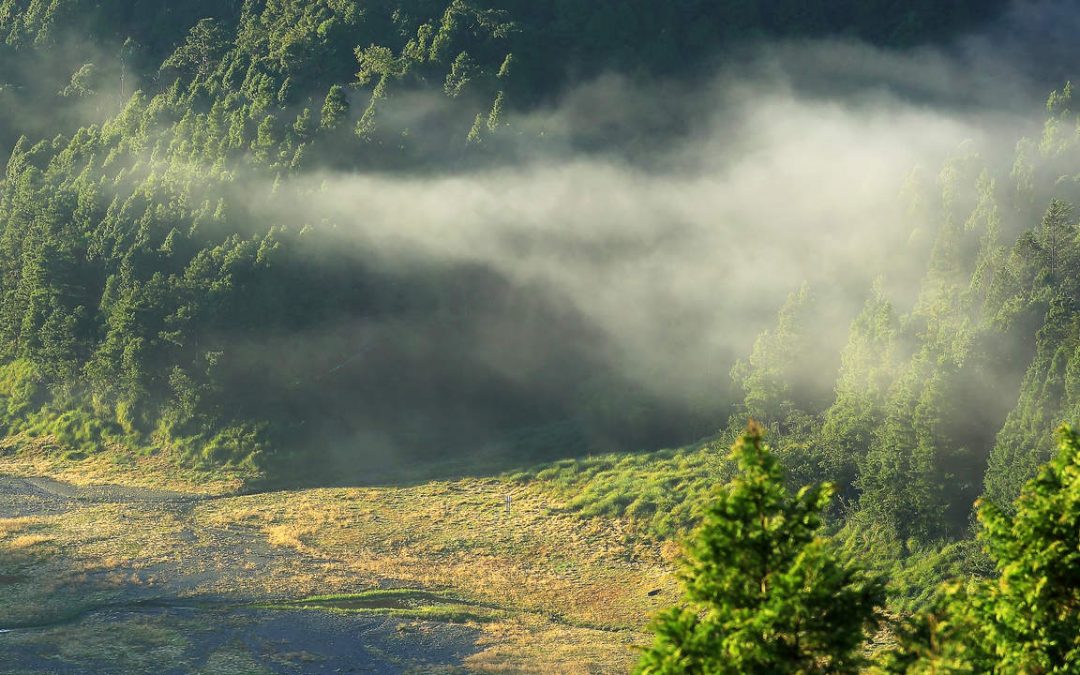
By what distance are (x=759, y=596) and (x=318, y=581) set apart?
4095 centimetres

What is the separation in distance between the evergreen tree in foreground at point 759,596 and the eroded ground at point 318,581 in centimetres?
2711

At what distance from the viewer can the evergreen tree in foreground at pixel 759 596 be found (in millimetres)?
18828

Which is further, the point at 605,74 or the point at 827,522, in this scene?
the point at 605,74

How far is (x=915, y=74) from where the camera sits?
98.4 meters

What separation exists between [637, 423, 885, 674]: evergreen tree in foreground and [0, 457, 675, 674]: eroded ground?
27.1 m

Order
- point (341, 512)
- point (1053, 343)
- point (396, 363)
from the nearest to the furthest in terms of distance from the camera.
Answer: point (1053, 343) → point (341, 512) → point (396, 363)

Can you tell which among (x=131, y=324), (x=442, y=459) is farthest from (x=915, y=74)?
(x=131, y=324)

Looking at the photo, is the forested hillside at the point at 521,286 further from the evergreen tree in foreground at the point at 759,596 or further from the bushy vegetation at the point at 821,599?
the evergreen tree in foreground at the point at 759,596

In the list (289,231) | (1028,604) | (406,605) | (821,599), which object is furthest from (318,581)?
(1028,604)

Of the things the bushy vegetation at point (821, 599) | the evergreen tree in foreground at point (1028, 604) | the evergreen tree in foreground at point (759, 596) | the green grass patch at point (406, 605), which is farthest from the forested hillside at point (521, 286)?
the evergreen tree in foreground at point (759, 596)

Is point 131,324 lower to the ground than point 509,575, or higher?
higher

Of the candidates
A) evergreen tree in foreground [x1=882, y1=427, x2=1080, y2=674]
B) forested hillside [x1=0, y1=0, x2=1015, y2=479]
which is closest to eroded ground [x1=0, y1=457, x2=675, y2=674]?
forested hillside [x1=0, y1=0, x2=1015, y2=479]

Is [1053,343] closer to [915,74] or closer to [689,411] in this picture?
[689,411]

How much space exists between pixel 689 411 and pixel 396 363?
22.8 m
